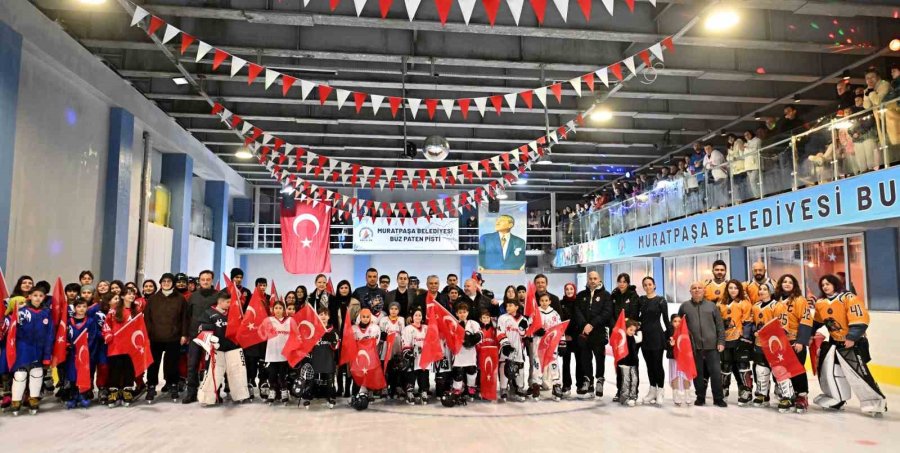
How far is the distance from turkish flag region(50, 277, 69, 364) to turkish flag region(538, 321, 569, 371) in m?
5.51

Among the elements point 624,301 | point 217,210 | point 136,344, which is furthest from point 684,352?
point 217,210

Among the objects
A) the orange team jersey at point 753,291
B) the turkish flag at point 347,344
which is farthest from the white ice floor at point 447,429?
the orange team jersey at point 753,291

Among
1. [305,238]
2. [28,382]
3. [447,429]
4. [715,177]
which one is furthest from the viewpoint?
[305,238]

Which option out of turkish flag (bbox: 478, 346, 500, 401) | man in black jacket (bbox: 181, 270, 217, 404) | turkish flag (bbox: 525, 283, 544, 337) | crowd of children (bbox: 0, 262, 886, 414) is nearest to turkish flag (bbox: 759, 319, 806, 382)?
crowd of children (bbox: 0, 262, 886, 414)

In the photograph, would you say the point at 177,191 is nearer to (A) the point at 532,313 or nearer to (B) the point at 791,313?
(A) the point at 532,313

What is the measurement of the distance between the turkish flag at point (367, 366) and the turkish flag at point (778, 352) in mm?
4428

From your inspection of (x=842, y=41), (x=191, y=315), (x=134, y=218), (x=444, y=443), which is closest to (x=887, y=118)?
(x=842, y=41)

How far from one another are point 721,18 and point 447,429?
6.01 metres

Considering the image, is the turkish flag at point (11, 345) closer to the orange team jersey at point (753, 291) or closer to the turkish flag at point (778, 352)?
the turkish flag at point (778, 352)

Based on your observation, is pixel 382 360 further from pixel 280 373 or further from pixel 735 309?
pixel 735 309

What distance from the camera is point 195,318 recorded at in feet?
24.4

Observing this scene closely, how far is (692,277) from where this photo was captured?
1678cm

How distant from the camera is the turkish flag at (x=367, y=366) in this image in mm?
7046

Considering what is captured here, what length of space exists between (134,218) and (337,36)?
6192 millimetres
